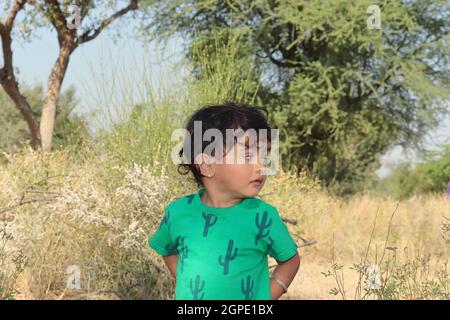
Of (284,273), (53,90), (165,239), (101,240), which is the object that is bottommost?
(101,240)

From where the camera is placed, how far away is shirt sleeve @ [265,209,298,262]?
2.20 metres

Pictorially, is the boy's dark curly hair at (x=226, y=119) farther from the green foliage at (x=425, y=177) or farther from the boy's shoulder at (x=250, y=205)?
the green foliage at (x=425, y=177)

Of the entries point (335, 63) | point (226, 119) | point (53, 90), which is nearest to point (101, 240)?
point (226, 119)

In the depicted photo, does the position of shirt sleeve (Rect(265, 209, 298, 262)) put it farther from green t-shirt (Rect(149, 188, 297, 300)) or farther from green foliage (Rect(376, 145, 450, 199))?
green foliage (Rect(376, 145, 450, 199))

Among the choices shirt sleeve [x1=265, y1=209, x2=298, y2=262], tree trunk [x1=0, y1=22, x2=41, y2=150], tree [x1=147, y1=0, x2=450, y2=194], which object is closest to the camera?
shirt sleeve [x1=265, y1=209, x2=298, y2=262]

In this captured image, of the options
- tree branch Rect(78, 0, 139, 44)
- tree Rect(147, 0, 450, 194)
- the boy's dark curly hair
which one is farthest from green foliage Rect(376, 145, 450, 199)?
the boy's dark curly hair

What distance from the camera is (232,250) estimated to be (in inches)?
86.6

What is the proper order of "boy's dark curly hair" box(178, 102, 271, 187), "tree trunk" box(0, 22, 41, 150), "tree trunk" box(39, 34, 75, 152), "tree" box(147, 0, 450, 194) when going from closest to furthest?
"boy's dark curly hair" box(178, 102, 271, 187), "tree" box(147, 0, 450, 194), "tree trunk" box(0, 22, 41, 150), "tree trunk" box(39, 34, 75, 152)

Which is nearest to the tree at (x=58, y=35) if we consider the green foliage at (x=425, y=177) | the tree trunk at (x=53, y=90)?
the tree trunk at (x=53, y=90)

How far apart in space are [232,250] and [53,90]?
14827 mm

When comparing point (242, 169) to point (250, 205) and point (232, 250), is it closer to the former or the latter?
point (250, 205)

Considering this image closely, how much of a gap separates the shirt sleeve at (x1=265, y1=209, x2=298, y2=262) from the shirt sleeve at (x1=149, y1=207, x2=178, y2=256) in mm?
350

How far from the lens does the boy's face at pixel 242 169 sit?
2.26 meters

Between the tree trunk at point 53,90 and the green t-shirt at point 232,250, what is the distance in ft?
45.9
